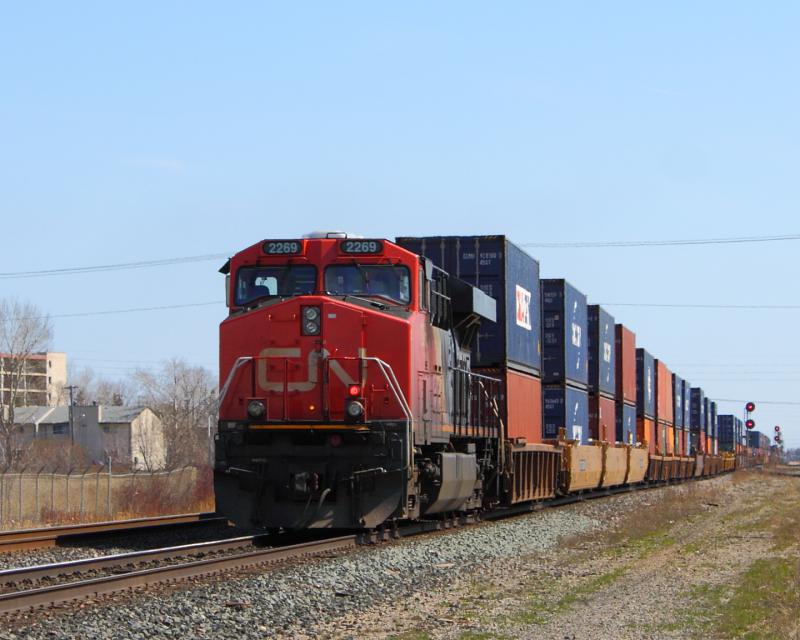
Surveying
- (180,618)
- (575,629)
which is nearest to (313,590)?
(180,618)

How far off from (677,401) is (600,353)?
23387 millimetres

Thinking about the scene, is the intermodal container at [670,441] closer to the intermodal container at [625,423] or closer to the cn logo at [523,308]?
the intermodal container at [625,423]

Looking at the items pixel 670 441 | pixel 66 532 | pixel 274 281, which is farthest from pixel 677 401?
pixel 274 281

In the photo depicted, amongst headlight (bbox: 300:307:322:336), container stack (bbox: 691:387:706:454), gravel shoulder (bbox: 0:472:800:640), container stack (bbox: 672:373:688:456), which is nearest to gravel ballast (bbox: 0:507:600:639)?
gravel shoulder (bbox: 0:472:800:640)

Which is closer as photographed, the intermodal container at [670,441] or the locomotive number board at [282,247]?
the locomotive number board at [282,247]

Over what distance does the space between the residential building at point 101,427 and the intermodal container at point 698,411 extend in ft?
150

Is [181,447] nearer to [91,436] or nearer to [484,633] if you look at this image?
[91,436]

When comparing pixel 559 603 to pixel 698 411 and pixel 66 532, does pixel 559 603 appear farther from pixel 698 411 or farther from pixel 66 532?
pixel 698 411

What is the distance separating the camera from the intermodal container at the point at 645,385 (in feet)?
139

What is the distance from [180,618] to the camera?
912cm

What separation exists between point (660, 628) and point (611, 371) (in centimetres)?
2666

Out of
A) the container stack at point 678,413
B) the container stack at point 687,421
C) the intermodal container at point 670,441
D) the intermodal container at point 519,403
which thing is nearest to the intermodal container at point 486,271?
the intermodal container at point 519,403

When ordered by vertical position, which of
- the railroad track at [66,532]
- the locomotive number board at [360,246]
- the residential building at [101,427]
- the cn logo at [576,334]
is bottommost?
the residential building at [101,427]

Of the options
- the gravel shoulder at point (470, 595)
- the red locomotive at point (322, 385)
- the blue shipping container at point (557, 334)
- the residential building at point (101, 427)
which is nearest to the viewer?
the gravel shoulder at point (470, 595)
